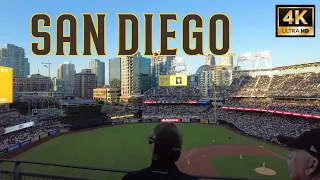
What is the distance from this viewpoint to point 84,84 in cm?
15350

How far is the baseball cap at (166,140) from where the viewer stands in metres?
2.21

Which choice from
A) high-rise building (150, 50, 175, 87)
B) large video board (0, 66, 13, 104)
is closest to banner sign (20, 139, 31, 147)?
large video board (0, 66, 13, 104)

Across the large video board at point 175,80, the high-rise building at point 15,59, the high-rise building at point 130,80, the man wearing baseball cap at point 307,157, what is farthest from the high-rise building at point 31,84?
the man wearing baseball cap at point 307,157

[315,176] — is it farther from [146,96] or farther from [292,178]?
[146,96]

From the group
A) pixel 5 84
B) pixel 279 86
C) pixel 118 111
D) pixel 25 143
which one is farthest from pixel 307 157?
pixel 118 111

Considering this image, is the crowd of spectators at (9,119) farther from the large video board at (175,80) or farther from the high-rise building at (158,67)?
the high-rise building at (158,67)

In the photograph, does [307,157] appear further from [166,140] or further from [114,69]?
[114,69]

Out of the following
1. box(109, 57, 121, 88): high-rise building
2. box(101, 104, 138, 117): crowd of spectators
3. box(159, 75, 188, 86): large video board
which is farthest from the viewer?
box(109, 57, 121, 88): high-rise building

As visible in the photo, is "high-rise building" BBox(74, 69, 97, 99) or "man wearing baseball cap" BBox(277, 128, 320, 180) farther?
"high-rise building" BBox(74, 69, 97, 99)

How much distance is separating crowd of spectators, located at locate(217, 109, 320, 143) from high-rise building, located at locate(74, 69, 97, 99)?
117367 millimetres

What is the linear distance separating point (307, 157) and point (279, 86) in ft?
193

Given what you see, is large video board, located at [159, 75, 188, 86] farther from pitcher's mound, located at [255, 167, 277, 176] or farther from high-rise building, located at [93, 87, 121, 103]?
high-rise building, located at [93, 87, 121, 103]

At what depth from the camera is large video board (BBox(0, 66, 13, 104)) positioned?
19078 millimetres

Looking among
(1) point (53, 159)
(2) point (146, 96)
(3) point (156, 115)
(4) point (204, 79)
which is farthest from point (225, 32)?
(4) point (204, 79)
